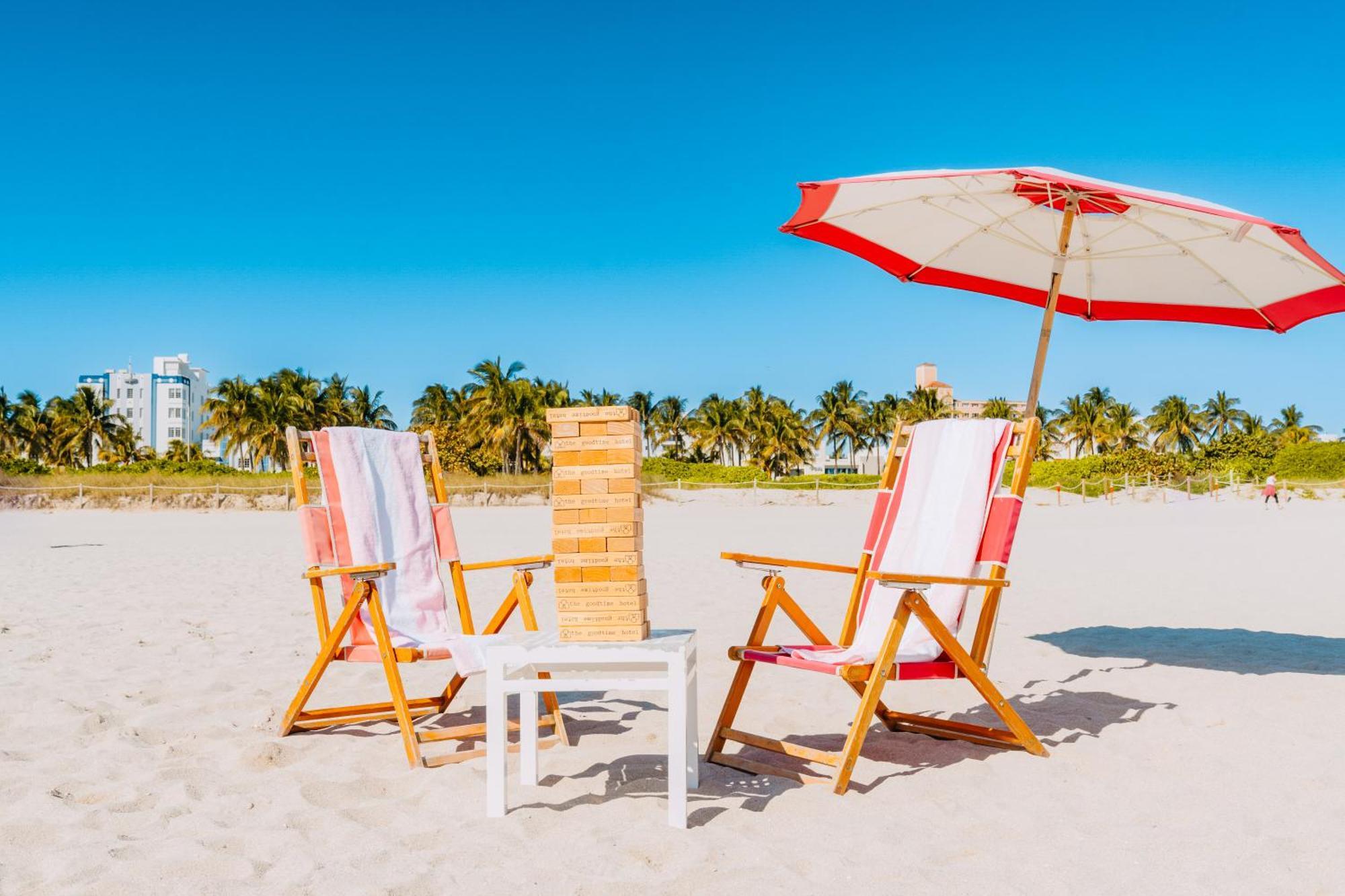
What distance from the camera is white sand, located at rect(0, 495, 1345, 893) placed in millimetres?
2359

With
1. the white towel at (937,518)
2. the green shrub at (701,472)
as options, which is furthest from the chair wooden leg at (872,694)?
the green shrub at (701,472)

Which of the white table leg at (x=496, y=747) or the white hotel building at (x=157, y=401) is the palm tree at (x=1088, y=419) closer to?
the white table leg at (x=496, y=747)

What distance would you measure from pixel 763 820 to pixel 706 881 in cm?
47

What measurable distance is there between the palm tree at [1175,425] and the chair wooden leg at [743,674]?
6776 centimetres

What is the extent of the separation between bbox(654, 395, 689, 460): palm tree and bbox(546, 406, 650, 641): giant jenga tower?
194 feet

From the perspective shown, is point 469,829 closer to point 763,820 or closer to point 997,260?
point 763,820

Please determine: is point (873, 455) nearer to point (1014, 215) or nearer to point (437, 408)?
point (437, 408)

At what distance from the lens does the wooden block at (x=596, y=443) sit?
2.85 metres

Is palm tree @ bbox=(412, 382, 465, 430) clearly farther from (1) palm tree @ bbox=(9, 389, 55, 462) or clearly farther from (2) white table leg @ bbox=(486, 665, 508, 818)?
(2) white table leg @ bbox=(486, 665, 508, 818)

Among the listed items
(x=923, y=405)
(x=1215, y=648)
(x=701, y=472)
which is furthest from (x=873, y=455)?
(x=1215, y=648)

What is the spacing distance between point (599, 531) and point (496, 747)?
65cm

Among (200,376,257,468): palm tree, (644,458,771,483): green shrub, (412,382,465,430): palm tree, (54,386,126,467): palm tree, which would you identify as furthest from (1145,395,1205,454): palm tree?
(54,386,126,467): palm tree

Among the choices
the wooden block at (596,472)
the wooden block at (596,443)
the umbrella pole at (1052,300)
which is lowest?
the wooden block at (596,472)

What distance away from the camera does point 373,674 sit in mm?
4605
